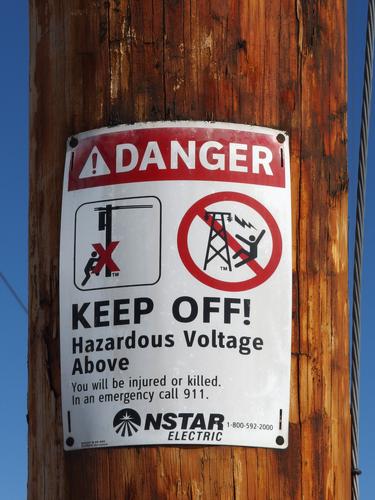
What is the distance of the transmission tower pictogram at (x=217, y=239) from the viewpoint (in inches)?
139

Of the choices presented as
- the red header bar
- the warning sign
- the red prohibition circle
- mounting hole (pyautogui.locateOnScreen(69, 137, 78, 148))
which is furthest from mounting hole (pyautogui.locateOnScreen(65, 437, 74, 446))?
mounting hole (pyautogui.locateOnScreen(69, 137, 78, 148))

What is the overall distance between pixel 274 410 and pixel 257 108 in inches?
32.3

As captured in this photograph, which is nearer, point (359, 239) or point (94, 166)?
point (94, 166)

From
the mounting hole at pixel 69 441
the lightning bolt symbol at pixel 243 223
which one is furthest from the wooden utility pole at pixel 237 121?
the lightning bolt symbol at pixel 243 223

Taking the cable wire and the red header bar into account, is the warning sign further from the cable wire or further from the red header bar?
the cable wire

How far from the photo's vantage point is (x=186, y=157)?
3.60 metres

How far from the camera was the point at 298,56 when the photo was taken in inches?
147

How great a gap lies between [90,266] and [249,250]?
Result: 0.43 metres

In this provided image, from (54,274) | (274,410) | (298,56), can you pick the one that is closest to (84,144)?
(54,274)

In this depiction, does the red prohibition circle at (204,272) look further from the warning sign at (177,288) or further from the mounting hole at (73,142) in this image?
the mounting hole at (73,142)

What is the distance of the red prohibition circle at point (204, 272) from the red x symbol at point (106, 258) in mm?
178

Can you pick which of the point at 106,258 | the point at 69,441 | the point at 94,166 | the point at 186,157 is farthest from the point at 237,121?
the point at 69,441

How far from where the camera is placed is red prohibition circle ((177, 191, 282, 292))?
352 cm

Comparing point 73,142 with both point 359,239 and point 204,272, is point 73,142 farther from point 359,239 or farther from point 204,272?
point 359,239
